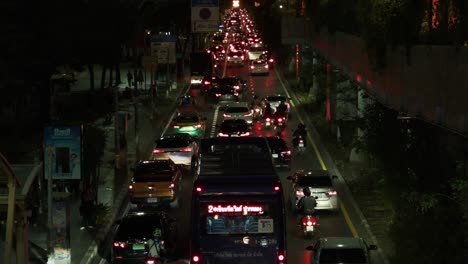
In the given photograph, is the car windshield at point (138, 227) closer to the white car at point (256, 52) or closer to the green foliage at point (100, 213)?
the green foliage at point (100, 213)

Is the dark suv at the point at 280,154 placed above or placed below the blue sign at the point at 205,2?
below

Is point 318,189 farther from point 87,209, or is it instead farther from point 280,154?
point 280,154

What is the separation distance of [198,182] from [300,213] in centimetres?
804

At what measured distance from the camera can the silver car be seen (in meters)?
27.3

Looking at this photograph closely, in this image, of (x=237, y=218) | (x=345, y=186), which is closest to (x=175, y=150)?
(x=345, y=186)

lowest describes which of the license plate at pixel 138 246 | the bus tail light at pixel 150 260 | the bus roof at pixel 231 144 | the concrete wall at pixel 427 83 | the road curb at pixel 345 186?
the road curb at pixel 345 186

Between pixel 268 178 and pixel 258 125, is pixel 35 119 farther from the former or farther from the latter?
pixel 268 178

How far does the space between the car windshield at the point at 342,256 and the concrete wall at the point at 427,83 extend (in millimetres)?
3157

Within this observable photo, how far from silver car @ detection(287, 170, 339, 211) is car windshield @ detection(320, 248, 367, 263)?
8.84 m

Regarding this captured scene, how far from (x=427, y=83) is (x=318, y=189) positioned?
26.1ft

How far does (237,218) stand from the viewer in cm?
1736

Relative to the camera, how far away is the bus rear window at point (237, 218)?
56.9 ft

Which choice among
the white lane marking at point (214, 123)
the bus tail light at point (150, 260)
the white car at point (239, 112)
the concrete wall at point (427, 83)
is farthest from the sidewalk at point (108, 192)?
the concrete wall at point (427, 83)

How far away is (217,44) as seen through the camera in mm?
130625
